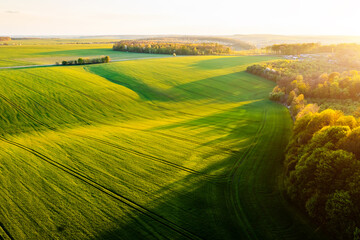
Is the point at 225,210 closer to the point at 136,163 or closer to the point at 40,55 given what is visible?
the point at 136,163

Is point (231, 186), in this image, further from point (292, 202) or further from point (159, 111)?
point (159, 111)

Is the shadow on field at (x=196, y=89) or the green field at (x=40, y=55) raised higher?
the green field at (x=40, y=55)

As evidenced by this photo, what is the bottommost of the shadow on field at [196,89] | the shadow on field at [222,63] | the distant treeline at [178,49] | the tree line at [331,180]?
the tree line at [331,180]

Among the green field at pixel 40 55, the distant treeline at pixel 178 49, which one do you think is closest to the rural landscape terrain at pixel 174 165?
the green field at pixel 40 55

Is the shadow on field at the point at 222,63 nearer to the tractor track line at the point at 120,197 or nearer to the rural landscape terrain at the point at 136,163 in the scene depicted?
the rural landscape terrain at the point at 136,163

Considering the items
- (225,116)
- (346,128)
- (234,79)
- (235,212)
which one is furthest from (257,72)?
(235,212)

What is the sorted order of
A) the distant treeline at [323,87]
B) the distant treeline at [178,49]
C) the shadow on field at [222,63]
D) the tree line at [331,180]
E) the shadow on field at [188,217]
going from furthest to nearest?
the distant treeline at [178,49]
the shadow on field at [222,63]
the distant treeline at [323,87]
the shadow on field at [188,217]
the tree line at [331,180]

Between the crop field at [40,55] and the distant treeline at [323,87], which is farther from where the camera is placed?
the crop field at [40,55]

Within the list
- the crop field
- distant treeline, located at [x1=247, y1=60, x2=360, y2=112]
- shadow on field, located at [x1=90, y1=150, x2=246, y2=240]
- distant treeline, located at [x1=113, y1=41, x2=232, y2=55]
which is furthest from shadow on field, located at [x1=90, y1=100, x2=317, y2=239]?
distant treeline, located at [x1=113, y1=41, x2=232, y2=55]
